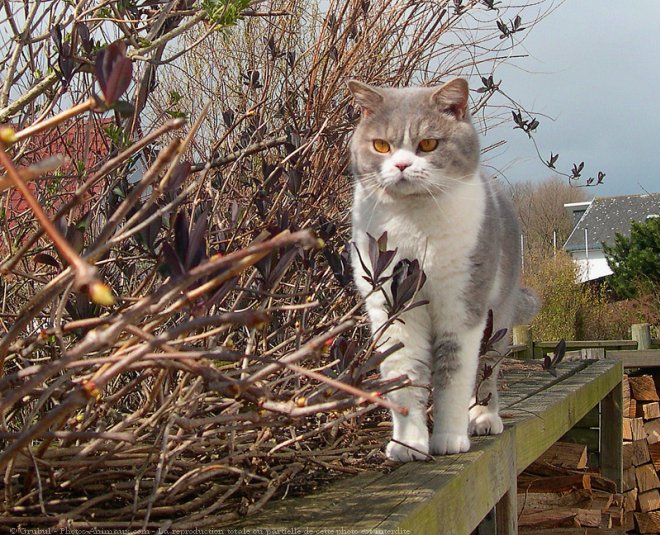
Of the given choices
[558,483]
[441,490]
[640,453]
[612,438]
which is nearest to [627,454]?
[640,453]

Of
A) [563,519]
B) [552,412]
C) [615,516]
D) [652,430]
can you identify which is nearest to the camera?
[552,412]

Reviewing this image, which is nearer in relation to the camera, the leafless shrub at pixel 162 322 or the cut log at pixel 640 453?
the leafless shrub at pixel 162 322

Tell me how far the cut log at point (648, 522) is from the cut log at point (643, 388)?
1.02 m

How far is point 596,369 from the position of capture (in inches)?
183

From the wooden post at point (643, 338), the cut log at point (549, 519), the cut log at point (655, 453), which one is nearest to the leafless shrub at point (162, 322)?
the cut log at point (549, 519)

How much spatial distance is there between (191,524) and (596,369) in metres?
3.90

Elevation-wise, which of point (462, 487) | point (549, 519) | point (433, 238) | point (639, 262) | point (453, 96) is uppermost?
point (639, 262)

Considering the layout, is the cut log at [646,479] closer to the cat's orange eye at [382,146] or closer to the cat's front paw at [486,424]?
the cat's front paw at [486,424]

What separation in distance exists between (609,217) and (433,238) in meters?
36.8

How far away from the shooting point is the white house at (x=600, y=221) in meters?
34.7

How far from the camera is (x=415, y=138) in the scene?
242 cm

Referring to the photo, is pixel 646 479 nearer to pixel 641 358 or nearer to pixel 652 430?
pixel 652 430

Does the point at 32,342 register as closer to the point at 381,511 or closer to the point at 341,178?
the point at 381,511

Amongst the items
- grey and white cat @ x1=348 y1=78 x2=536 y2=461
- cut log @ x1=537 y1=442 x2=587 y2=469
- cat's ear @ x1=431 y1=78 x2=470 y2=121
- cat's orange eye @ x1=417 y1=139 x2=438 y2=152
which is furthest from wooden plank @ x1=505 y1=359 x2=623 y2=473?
cat's ear @ x1=431 y1=78 x2=470 y2=121
